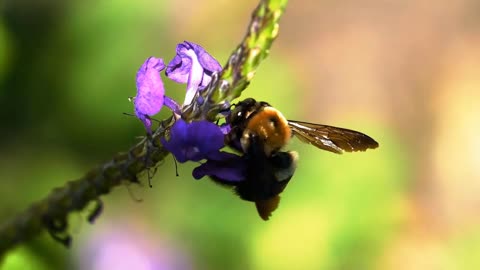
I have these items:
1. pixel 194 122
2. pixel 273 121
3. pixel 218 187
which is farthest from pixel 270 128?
pixel 218 187

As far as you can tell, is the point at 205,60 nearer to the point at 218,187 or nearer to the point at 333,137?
the point at 333,137

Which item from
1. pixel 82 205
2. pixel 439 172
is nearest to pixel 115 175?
pixel 82 205

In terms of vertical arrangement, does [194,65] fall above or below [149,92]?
above

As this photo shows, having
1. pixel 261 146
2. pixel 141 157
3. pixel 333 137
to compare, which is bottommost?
pixel 141 157

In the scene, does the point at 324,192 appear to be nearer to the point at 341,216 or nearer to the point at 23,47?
the point at 341,216

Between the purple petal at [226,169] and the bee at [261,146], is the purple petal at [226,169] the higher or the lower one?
the lower one

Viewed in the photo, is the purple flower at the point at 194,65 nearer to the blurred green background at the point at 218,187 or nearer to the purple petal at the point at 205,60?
the purple petal at the point at 205,60

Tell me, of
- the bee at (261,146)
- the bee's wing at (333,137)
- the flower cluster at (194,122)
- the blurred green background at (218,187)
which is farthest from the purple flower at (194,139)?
the blurred green background at (218,187)
